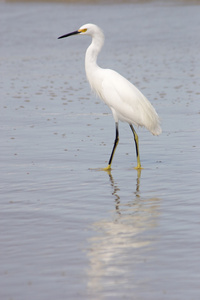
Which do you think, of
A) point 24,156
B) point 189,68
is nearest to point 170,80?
point 189,68

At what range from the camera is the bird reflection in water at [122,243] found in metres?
4.84

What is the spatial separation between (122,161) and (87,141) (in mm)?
1192

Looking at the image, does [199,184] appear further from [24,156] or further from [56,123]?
[56,123]

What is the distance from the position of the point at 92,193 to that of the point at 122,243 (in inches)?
77.5

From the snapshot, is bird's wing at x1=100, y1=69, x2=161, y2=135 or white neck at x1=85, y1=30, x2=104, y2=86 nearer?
bird's wing at x1=100, y1=69, x2=161, y2=135

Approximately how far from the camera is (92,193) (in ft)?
24.8

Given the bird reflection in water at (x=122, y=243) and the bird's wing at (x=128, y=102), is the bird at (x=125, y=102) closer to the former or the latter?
the bird's wing at (x=128, y=102)

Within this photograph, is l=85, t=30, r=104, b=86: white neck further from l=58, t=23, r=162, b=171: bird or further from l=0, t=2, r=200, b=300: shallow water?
l=0, t=2, r=200, b=300: shallow water

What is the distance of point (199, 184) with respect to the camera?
7801 mm

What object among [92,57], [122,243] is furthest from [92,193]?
[92,57]

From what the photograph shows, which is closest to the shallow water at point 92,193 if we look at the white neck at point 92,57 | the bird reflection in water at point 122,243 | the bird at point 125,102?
the bird reflection in water at point 122,243

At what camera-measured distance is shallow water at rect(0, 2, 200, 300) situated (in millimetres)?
4883

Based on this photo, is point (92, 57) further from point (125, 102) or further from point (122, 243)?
point (122, 243)

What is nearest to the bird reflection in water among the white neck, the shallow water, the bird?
the shallow water
